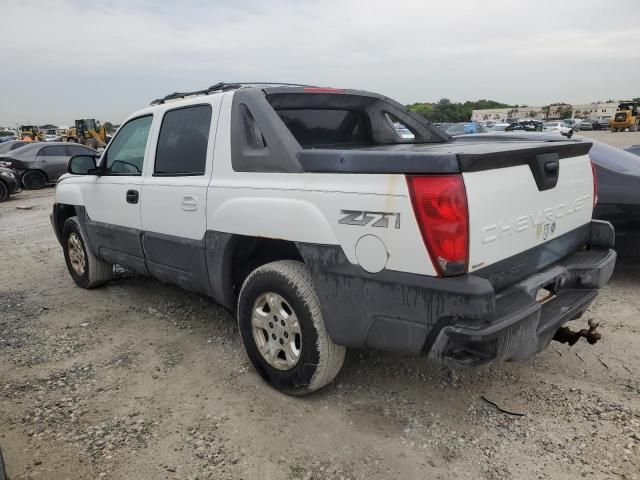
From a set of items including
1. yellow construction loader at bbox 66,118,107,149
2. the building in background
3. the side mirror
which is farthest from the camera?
the building in background

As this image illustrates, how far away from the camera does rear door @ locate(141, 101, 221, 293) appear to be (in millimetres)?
3346

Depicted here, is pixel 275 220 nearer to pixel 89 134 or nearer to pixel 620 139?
pixel 89 134

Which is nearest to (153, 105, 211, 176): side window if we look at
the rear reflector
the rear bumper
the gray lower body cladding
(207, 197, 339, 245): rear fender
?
(207, 197, 339, 245): rear fender

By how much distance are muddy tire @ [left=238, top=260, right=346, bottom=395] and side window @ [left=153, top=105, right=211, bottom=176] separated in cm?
99

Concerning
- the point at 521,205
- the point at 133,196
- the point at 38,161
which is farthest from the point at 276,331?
the point at 38,161

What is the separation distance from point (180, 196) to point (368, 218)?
1678 millimetres

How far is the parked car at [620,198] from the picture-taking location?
4617 mm

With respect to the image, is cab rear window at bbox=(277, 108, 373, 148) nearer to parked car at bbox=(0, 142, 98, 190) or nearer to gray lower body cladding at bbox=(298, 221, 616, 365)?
gray lower body cladding at bbox=(298, 221, 616, 365)

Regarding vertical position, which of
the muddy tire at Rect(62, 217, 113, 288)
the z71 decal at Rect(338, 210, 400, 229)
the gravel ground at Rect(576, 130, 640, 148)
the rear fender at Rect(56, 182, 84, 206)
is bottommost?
the gravel ground at Rect(576, 130, 640, 148)

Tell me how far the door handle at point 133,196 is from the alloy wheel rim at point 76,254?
56.7 inches

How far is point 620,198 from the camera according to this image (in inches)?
183

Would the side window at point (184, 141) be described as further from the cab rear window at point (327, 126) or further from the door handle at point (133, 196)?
the cab rear window at point (327, 126)

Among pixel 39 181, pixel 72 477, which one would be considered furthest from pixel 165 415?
pixel 39 181

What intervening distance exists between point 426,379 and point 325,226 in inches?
53.5
